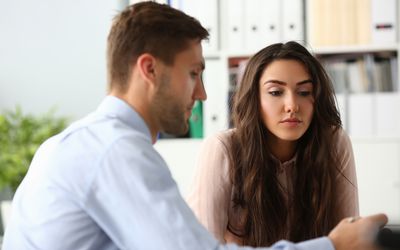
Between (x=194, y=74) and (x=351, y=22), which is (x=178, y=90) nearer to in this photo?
(x=194, y=74)

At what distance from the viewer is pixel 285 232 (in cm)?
165

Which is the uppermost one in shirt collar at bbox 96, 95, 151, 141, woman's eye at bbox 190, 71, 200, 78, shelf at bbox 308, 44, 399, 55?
shelf at bbox 308, 44, 399, 55

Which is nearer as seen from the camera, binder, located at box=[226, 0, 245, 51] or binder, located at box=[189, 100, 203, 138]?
binder, located at box=[226, 0, 245, 51]

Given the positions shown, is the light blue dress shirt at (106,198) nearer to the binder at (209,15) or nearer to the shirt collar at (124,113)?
the shirt collar at (124,113)

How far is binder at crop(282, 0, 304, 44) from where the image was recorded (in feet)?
9.98

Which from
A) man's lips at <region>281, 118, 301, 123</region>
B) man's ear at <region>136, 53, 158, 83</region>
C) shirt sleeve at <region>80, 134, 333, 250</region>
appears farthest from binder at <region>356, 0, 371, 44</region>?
shirt sleeve at <region>80, 134, 333, 250</region>

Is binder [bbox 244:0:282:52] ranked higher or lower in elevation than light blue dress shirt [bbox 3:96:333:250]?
higher

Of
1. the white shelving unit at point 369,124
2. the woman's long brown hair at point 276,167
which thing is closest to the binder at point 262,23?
the white shelving unit at point 369,124

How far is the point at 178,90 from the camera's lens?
1104 mm

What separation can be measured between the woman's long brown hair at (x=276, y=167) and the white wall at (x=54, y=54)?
79.2 inches

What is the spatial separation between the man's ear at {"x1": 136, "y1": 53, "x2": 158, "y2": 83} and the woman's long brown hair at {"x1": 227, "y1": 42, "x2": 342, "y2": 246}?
68 cm

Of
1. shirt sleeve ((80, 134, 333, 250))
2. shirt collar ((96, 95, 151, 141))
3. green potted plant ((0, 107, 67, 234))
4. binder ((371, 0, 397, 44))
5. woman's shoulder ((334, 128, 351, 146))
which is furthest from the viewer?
green potted plant ((0, 107, 67, 234))

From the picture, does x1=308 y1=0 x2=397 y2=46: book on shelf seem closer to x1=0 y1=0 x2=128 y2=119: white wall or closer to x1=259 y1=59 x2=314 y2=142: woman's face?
x1=0 y1=0 x2=128 y2=119: white wall

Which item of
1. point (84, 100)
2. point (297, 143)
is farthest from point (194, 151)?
point (297, 143)
